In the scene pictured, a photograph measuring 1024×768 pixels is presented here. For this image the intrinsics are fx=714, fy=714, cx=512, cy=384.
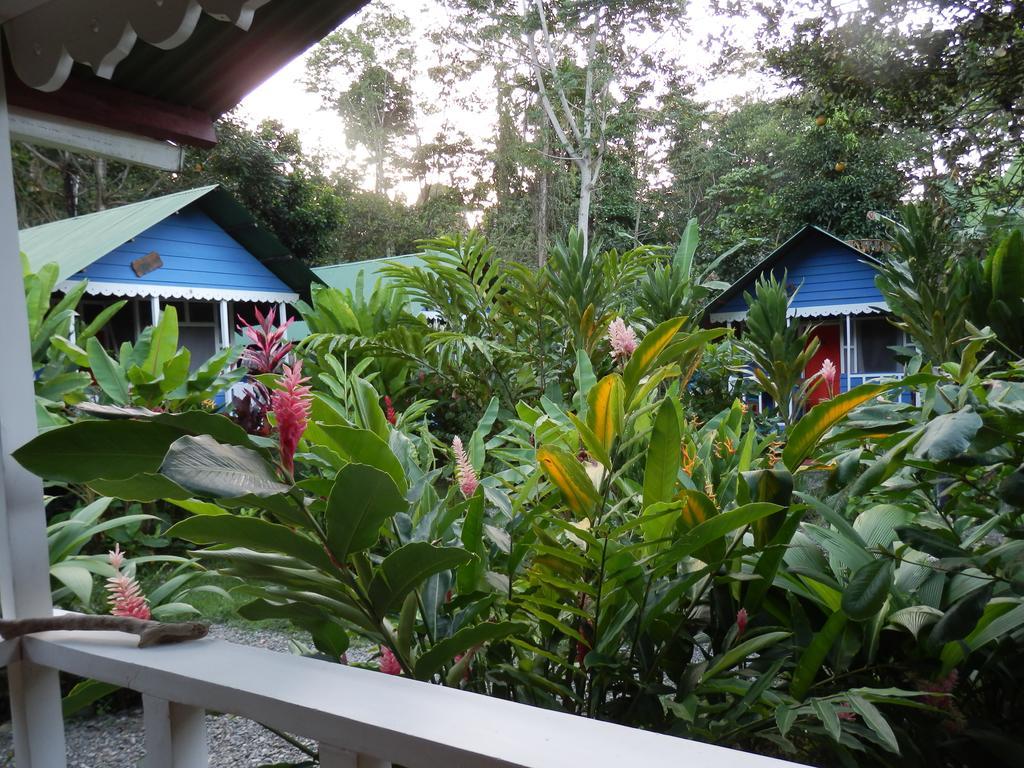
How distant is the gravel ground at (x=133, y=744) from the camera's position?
2104mm

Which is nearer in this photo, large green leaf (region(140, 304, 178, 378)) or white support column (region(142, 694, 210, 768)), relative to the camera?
white support column (region(142, 694, 210, 768))

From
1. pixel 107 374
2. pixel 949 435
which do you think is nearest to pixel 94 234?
pixel 107 374

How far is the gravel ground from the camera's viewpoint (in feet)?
6.90

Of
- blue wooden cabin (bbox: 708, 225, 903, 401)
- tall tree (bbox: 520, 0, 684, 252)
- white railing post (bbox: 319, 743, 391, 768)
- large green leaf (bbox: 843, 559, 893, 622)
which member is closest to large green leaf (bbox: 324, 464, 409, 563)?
white railing post (bbox: 319, 743, 391, 768)

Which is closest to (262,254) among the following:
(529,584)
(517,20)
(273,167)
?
(273,167)

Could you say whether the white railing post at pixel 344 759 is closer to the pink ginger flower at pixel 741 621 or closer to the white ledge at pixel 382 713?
the white ledge at pixel 382 713

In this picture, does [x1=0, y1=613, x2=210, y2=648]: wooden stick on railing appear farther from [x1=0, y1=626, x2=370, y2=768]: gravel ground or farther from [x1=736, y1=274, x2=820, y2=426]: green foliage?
[x1=736, y1=274, x2=820, y2=426]: green foliage

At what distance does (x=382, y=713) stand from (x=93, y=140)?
3.18 ft

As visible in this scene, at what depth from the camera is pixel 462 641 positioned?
0.56 meters

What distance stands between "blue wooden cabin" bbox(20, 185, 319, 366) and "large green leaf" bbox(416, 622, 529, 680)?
5578 mm

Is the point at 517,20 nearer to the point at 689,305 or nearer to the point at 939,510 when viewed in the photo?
the point at 689,305

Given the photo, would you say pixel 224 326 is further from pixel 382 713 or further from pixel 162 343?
pixel 382 713

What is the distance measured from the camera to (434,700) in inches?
19.2

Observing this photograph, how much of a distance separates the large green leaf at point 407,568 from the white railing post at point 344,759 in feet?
0.35
